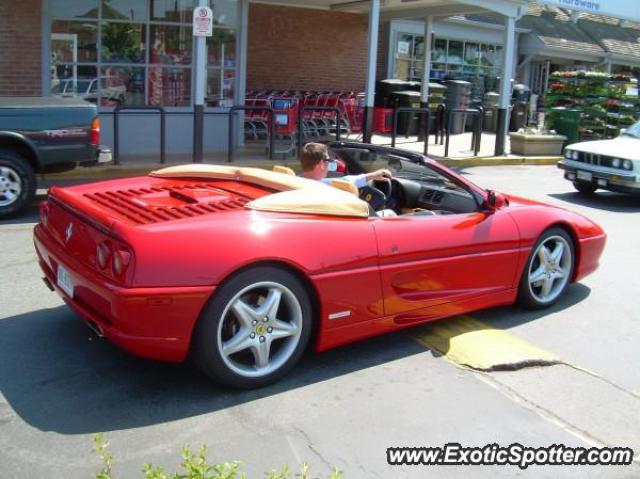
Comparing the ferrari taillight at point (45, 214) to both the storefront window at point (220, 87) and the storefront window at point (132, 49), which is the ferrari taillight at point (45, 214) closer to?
the storefront window at point (132, 49)

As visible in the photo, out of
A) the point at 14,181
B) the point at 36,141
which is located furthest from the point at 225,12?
the point at 14,181

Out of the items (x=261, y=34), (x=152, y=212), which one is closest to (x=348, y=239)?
(x=152, y=212)

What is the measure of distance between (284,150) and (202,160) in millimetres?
2087

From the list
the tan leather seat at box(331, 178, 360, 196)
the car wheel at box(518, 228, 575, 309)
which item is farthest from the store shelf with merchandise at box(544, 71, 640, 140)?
the tan leather seat at box(331, 178, 360, 196)

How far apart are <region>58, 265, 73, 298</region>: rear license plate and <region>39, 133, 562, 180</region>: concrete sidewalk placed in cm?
549

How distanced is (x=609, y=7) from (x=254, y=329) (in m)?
21.0

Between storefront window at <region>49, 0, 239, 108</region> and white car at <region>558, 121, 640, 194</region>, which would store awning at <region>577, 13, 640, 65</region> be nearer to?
white car at <region>558, 121, 640, 194</region>

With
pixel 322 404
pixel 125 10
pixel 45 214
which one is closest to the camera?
pixel 322 404

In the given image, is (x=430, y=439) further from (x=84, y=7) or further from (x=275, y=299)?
(x=84, y=7)

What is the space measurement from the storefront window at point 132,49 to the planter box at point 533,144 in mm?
6758

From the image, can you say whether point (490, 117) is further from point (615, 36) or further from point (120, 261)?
point (120, 261)

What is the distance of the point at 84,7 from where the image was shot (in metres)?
12.9

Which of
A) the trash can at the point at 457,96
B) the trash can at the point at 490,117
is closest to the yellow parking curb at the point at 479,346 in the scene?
the trash can at the point at 457,96

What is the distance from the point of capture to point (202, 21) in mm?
11062
